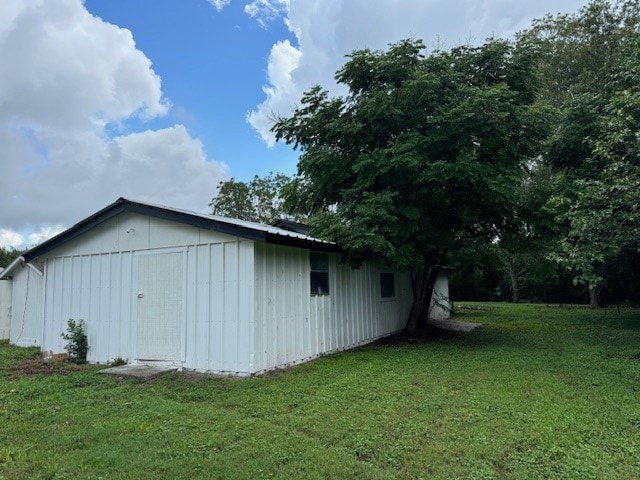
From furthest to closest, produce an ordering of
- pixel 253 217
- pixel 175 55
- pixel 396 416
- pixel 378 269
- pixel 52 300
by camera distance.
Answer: pixel 253 217
pixel 175 55
pixel 378 269
pixel 52 300
pixel 396 416

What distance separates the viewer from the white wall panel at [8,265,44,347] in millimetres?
11766

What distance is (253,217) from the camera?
1282 inches

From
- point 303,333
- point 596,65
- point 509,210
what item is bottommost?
point 303,333

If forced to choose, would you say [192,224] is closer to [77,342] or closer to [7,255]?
[77,342]

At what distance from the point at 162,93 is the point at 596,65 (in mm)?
16420

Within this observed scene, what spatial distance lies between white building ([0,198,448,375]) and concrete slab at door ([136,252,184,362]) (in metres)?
0.02

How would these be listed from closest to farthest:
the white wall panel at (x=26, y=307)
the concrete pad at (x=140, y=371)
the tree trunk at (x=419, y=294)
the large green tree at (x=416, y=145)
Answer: the concrete pad at (x=140, y=371) → the large green tree at (x=416, y=145) → the tree trunk at (x=419, y=294) → the white wall panel at (x=26, y=307)

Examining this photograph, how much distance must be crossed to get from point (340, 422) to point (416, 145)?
6019mm

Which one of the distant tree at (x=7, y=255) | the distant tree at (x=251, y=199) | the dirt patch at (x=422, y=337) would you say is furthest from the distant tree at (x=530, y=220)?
the distant tree at (x=7, y=255)

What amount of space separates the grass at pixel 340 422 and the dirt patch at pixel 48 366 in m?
0.11

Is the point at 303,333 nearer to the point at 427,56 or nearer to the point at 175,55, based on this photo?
the point at 427,56

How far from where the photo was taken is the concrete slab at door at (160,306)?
7477mm

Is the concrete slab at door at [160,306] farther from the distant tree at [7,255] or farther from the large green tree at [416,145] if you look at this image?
the distant tree at [7,255]

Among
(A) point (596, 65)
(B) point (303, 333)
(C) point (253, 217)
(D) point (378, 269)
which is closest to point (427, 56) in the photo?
(D) point (378, 269)
